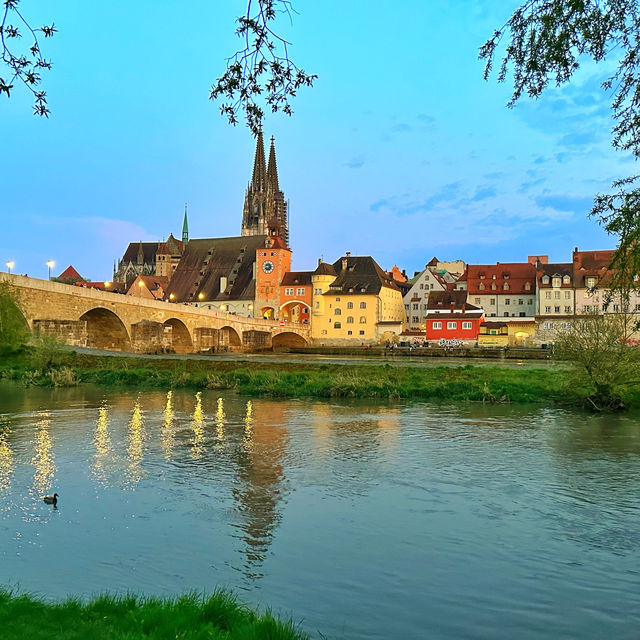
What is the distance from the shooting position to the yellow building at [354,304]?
312 feet

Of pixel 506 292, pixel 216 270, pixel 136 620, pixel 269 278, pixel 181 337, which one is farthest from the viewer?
pixel 216 270

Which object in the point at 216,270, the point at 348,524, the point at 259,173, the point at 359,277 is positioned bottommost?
the point at 348,524

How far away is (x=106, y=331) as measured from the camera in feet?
175

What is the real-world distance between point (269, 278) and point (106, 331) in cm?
5325

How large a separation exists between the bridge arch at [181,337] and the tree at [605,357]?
45176mm

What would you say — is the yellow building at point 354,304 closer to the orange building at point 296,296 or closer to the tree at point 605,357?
the orange building at point 296,296

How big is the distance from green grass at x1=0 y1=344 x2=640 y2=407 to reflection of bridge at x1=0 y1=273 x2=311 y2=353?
14.3ft

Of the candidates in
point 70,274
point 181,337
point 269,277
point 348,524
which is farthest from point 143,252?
A: point 348,524

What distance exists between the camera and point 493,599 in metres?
6.18

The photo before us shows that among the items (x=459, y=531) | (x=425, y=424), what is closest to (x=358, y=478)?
(x=459, y=531)

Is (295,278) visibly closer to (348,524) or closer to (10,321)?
(10,321)

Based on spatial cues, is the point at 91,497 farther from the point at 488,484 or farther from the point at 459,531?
the point at 488,484

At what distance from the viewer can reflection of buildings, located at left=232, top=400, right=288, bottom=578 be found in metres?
7.65

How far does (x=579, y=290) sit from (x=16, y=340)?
70.9 meters
